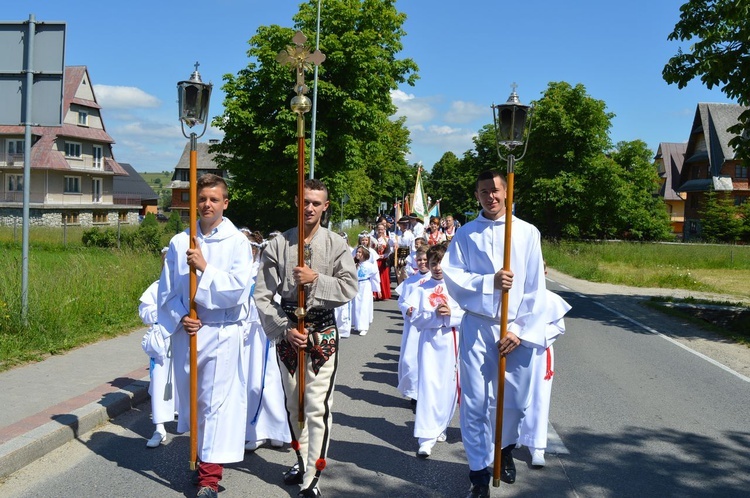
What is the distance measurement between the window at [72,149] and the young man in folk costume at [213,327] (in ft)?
173

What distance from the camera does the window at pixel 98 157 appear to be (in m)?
56.2

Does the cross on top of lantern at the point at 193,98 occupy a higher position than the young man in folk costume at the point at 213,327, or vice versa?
the cross on top of lantern at the point at 193,98

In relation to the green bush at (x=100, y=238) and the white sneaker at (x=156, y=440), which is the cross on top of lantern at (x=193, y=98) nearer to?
the white sneaker at (x=156, y=440)

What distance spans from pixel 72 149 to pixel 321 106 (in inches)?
1254

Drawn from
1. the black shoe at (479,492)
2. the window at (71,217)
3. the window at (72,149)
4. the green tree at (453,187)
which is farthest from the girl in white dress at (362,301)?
the green tree at (453,187)

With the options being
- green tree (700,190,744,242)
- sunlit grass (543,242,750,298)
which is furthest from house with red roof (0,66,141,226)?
green tree (700,190,744,242)

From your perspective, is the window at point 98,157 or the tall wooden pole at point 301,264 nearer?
the tall wooden pole at point 301,264

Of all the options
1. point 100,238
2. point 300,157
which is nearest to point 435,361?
point 300,157

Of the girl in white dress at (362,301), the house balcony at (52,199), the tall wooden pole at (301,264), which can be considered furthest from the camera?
the house balcony at (52,199)

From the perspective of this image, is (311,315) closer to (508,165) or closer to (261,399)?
(261,399)

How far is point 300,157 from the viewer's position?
4.59 m

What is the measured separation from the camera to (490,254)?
16.3 ft

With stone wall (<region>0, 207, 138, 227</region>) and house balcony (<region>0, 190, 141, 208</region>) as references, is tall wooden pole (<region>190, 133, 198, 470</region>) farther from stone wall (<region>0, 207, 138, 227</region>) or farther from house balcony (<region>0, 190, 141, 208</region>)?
house balcony (<region>0, 190, 141, 208</region>)

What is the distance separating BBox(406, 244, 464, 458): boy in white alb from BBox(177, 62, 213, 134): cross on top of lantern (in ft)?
7.61
